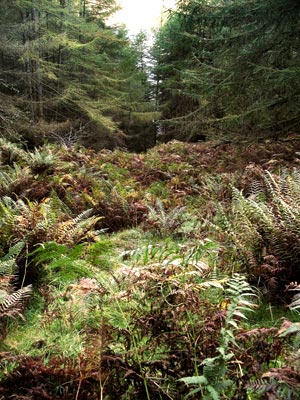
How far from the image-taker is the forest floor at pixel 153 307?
1535 mm

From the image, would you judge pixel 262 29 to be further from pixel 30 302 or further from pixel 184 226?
pixel 30 302

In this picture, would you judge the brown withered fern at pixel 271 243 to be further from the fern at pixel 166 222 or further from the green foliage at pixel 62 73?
the green foliage at pixel 62 73

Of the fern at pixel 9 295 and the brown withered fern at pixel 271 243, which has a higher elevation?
the brown withered fern at pixel 271 243

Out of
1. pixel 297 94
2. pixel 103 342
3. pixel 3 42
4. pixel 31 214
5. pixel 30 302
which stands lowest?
pixel 30 302

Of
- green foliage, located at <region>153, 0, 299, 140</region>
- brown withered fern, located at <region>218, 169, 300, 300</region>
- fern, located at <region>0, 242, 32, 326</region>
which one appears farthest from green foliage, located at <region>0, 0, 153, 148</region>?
brown withered fern, located at <region>218, 169, 300, 300</region>

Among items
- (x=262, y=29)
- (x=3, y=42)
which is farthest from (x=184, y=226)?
(x=3, y=42)

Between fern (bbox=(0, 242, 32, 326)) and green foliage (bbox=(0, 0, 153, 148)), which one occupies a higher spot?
green foliage (bbox=(0, 0, 153, 148))

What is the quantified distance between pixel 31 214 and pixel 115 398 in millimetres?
2067

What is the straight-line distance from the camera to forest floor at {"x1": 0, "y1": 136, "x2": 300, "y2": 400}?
1.54 meters

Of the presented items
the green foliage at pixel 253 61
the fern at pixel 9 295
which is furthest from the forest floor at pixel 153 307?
the green foliage at pixel 253 61

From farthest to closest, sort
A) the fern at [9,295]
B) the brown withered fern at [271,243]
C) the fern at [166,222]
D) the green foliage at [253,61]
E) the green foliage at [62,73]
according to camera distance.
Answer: the green foliage at [62,73], the green foliage at [253,61], the fern at [166,222], the brown withered fern at [271,243], the fern at [9,295]

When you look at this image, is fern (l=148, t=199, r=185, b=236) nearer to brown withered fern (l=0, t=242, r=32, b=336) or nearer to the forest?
the forest

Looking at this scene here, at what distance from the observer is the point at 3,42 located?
11562 mm

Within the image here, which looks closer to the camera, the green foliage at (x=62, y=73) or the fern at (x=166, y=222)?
the fern at (x=166, y=222)
